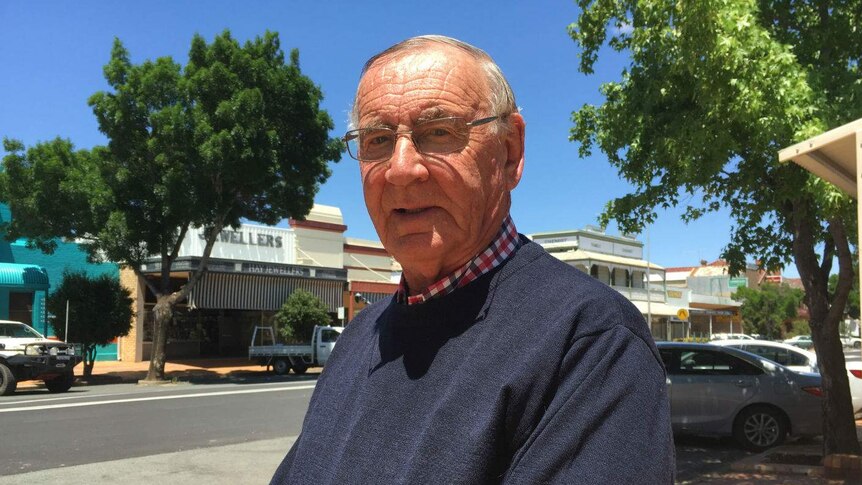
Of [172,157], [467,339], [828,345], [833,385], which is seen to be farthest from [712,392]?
[172,157]

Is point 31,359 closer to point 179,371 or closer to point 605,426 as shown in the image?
point 179,371

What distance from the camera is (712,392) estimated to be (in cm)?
1162

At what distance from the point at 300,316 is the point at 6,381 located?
1341 centimetres

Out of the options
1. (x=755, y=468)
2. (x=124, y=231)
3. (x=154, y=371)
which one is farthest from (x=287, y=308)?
(x=755, y=468)

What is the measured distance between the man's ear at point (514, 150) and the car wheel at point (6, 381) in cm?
1955

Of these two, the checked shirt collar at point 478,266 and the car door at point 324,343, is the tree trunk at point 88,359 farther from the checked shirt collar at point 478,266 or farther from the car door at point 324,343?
the checked shirt collar at point 478,266

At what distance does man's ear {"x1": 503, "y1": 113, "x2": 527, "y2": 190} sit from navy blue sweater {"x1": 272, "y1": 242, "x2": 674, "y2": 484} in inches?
6.9

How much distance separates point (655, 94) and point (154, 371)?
18569 mm

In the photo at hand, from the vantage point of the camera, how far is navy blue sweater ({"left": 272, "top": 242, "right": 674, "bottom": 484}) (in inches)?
44.1

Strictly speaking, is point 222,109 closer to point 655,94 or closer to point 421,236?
point 655,94

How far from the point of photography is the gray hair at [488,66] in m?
1.57

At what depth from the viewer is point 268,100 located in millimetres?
21312

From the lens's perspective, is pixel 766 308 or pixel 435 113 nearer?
pixel 435 113

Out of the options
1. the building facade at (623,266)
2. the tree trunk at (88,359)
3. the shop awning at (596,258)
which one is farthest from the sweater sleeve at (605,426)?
the building facade at (623,266)
